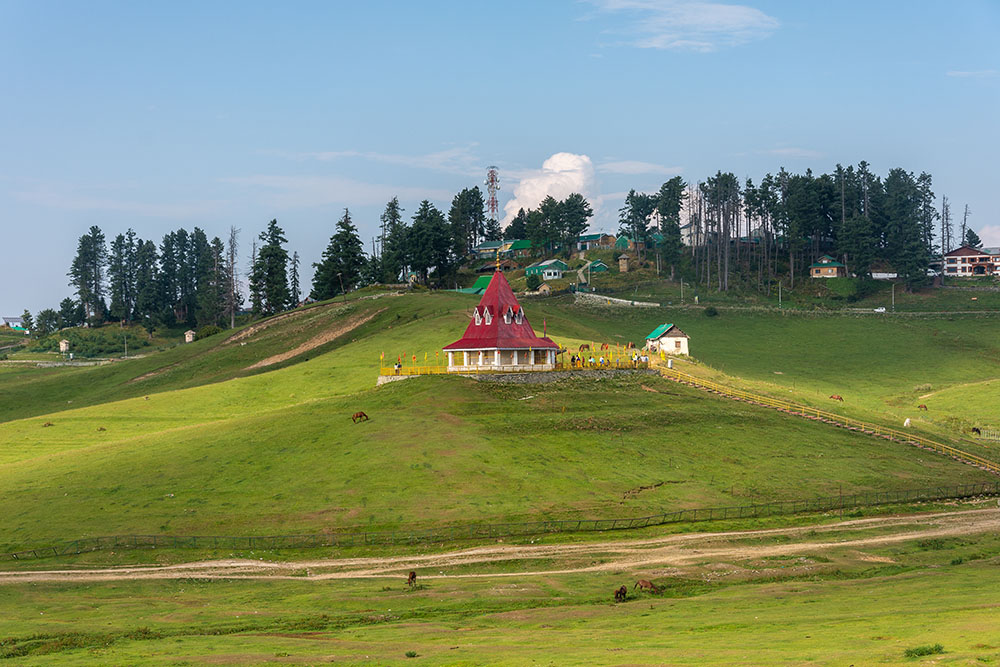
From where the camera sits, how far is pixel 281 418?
82.1 m

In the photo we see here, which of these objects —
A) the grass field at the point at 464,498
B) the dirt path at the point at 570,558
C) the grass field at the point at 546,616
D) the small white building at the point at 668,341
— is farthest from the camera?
the small white building at the point at 668,341

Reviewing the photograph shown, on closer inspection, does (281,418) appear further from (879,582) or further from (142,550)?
(879,582)

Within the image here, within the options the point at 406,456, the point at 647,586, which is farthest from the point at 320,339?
the point at 647,586

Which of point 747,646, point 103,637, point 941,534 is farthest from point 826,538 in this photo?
point 103,637

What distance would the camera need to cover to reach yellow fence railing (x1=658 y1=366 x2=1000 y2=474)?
80.6m

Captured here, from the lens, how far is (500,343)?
89.8m

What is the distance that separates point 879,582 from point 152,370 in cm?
11916

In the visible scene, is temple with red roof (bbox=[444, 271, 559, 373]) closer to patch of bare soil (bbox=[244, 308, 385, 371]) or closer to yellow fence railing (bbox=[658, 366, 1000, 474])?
yellow fence railing (bbox=[658, 366, 1000, 474])

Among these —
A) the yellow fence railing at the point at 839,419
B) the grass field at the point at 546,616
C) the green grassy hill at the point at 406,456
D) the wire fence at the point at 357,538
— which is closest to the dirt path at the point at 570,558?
the grass field at the point at 546,616

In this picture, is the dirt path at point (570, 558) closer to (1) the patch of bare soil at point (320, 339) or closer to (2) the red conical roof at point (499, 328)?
(2) the red conical roof at point (499, 328)

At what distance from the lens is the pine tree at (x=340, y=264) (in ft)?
625

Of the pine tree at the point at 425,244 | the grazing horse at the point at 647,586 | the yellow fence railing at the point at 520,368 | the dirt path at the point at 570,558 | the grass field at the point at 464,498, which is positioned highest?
the pine tree at the point at 425,244

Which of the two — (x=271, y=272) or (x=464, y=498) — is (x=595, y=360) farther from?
(x=271, y=272)

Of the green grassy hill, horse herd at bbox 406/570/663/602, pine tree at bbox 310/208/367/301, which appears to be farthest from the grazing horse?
pine tree at bbox 310/208/367/301
